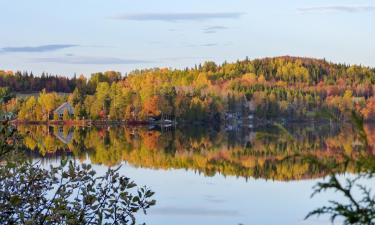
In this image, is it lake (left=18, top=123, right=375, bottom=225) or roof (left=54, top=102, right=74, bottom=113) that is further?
roof (left=54, top=102, right=74, bottom=113)

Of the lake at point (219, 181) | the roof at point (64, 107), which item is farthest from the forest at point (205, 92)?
the lake at point (219, 181)

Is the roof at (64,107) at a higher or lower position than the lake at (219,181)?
lower

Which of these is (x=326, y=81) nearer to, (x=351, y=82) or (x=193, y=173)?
(x=351, y=82)

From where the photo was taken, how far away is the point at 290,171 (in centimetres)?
2995

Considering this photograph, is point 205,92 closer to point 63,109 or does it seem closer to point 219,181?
point 63,109

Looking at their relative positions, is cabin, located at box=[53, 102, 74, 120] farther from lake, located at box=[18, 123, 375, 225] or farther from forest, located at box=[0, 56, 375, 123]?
lake, located at box=[18, 123, 375, 225]

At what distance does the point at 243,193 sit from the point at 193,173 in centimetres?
724

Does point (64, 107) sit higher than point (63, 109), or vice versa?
point (64, 107)

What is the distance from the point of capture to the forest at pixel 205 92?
105m

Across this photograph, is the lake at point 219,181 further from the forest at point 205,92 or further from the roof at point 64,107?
the roof at point 64,107

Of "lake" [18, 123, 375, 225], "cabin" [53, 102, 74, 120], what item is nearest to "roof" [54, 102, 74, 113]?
"cabin" [53, 102, 74, 120]

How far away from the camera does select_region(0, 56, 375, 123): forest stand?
105 m

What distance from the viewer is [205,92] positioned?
125 metres

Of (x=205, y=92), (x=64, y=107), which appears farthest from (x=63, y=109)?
(x=205, y=92)
